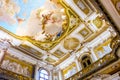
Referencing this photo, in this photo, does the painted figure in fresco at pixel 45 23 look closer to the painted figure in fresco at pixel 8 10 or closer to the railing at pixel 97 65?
the painted figure in fresco at pixel 8 10

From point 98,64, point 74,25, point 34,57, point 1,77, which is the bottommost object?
point 1,77

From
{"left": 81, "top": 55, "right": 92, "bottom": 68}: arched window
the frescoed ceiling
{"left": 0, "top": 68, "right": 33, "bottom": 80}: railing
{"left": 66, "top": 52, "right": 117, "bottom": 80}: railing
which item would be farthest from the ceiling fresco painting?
{"left": 66, "top": 52, "right": 117, "bottom": 80}: railing

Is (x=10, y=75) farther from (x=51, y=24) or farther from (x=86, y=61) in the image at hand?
(x=86, y=61)

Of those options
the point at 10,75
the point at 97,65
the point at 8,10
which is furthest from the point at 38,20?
the point at 97,65

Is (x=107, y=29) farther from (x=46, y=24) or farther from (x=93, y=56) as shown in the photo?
(x=46, y=24)

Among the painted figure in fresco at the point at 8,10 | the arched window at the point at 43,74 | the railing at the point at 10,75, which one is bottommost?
the railing at the point at 10,75

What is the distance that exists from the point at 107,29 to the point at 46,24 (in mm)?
4834

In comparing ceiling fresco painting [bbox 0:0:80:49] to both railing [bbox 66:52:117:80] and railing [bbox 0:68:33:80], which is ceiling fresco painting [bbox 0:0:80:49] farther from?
railing [bbox 66:52:117:80]

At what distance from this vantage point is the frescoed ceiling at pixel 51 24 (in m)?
8.45

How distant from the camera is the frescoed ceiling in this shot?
27.7ft

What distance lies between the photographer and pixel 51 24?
9922 millimetres

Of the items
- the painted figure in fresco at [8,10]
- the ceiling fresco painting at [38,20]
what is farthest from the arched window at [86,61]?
the painted figure in fresco at [8,10]

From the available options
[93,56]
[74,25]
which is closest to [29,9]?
[74,25]

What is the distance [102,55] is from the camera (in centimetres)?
922
